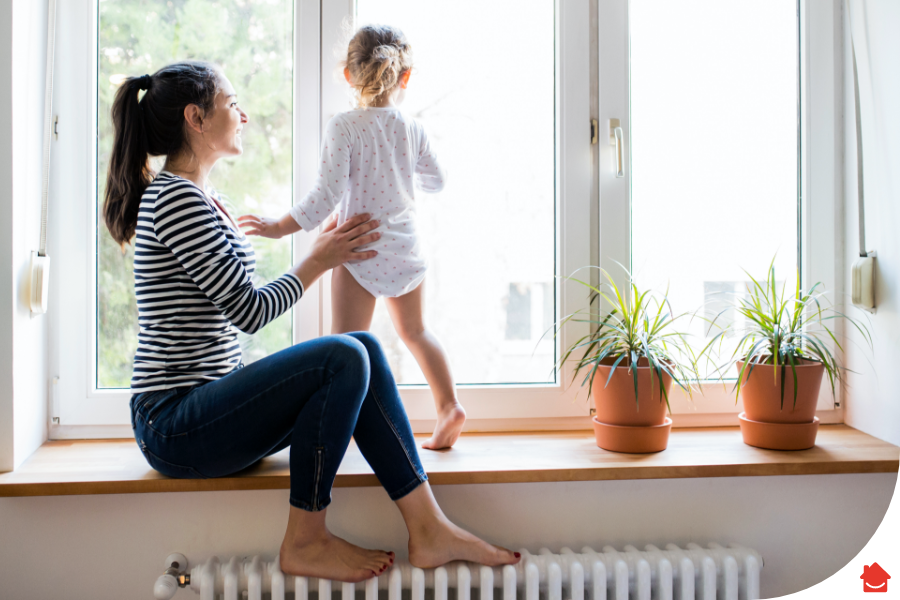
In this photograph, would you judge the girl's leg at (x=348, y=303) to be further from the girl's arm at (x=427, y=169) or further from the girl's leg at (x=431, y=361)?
the girl's arm at (x=427, y=169)

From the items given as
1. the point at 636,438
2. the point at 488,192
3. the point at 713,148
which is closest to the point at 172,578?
the point at 636,438

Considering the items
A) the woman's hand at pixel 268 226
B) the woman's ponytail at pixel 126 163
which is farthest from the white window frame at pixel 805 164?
the woman's ponytail at pixel 126 163

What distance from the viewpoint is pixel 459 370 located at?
5.34ft

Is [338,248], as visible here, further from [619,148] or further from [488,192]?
[619,148]

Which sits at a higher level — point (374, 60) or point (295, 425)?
point (374, 60)

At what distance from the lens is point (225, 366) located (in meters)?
1.27

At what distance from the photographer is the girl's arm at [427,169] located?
1.45 meters

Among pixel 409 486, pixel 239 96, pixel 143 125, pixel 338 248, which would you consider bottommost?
pixel 409 486

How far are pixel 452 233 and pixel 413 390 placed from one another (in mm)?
424

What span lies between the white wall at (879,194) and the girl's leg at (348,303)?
4.16 ft

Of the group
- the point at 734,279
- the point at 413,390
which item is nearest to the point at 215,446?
the point at 413,390

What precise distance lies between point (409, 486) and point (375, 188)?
650 mm

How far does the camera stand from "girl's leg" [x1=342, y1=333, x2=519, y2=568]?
1208 millimetres

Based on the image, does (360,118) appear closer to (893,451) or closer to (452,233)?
(452,233)
